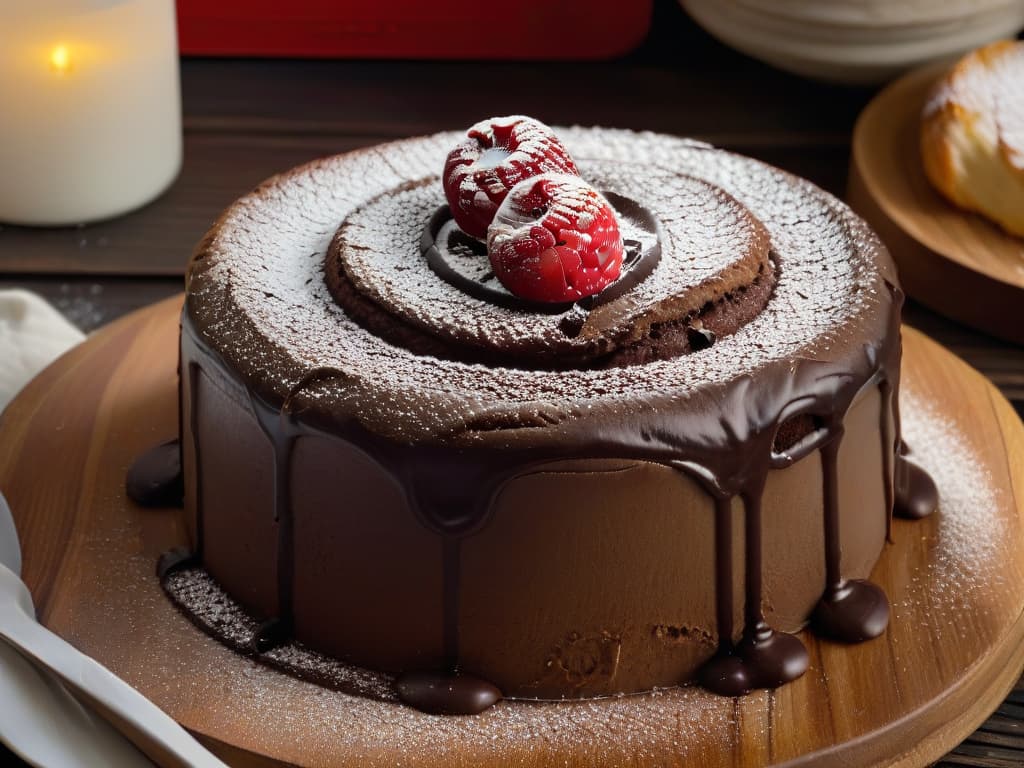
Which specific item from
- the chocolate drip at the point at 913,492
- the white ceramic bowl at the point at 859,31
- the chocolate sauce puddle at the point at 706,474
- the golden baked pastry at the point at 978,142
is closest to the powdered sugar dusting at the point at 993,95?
the golden baked pastry at the point at 978,142

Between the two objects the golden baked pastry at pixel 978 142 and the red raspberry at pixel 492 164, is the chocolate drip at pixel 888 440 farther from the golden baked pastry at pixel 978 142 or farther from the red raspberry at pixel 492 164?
→ the golden baked pastry at pixel 978 142

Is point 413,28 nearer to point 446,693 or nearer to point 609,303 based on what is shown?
point 609,303

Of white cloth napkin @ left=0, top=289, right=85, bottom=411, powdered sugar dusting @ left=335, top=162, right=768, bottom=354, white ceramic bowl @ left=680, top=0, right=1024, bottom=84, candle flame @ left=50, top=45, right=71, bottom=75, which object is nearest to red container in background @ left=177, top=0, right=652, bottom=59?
white ceramic bowl @ left=680, top=0, right=1024, bottom=84

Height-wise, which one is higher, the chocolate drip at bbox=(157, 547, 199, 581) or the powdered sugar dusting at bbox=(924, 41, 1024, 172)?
the powdered sugar dusting at bbox=(924, 41, 1024, 172)

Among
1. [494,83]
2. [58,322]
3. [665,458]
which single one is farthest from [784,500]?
[494,83]

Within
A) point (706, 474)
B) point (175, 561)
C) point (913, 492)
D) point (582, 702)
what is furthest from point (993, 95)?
point (175, 561)

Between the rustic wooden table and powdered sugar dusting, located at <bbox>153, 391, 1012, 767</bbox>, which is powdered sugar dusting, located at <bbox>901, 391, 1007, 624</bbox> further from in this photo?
the rustic wooden table
